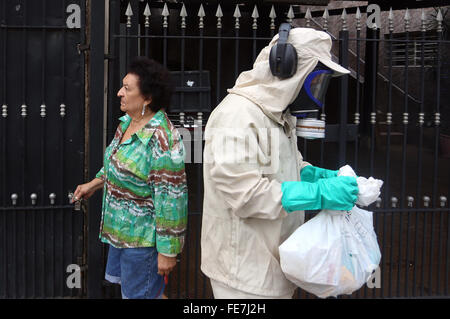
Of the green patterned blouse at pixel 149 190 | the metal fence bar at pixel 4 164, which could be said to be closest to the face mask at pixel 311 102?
the green patterned blouse at pixel 149 190

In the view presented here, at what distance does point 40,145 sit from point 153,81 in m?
1.45

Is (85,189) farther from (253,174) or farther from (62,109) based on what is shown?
(253,174)

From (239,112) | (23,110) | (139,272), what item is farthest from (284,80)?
(23,110)

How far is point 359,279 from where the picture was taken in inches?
91.4

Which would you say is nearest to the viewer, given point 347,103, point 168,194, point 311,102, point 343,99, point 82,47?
point 311,102

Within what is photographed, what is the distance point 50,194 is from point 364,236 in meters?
2.43

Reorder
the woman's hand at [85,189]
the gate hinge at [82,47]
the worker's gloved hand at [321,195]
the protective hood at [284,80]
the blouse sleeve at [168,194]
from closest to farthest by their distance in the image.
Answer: the worker's gloved hand at [321,195] < the protective hood at [284,80] < the blouse sleeve at [168,194] < the woman's hand at [85,189] < the gate hinge at [82,47]

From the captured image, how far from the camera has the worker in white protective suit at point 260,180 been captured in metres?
2.21

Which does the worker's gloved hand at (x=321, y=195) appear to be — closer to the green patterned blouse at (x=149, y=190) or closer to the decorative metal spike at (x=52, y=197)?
the green patterned blouse at (x=149, y=190)

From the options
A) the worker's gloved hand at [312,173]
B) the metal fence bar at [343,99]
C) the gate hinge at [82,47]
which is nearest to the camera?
the worker's gloved hand at [312,173]

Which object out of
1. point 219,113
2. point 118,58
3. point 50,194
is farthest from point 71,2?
point 219,113

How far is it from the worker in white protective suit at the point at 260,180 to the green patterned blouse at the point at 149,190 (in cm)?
26

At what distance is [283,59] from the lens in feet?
7.51

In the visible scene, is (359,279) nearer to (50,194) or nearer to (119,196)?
(119,196)
